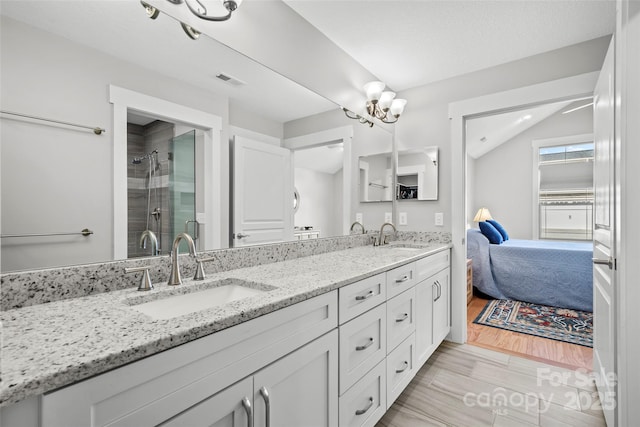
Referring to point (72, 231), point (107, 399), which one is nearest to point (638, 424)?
point (107, 399)

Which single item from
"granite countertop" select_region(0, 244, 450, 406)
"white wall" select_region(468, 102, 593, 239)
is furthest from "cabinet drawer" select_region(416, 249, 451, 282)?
"white wall" select_region(468, 102, 593, 239)

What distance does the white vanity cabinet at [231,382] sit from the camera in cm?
58

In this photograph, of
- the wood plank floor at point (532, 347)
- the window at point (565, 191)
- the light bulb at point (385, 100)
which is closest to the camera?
the wood plank floor at point (532, 347)

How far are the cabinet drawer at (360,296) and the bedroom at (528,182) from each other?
266 cm

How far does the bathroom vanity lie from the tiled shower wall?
0.65 ft

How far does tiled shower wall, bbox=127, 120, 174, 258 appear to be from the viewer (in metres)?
1.09

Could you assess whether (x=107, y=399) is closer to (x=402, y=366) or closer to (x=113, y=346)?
(x=113, y=346)

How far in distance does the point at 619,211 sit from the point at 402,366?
1.25 meters

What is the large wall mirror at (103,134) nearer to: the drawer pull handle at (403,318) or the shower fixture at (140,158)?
the shower fixture at (140,158)

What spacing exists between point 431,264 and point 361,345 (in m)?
1.03

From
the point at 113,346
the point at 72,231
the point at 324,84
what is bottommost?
the point at 113,346

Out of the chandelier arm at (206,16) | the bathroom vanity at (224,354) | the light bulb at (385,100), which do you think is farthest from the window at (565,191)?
the chandelier arm at (206,16)

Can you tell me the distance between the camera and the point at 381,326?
4.93 ft

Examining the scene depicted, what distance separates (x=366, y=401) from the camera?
4.58 ft
